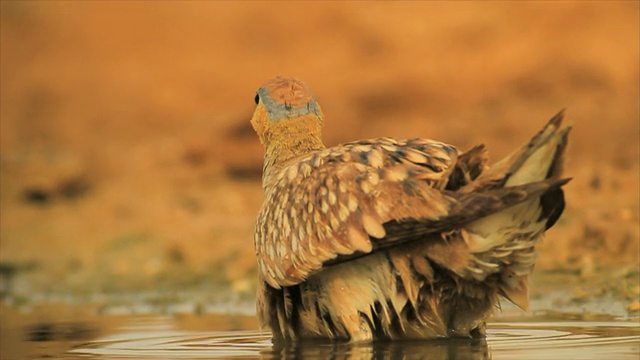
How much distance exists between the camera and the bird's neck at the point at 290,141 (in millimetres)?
8359

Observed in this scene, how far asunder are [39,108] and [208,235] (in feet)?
16.4

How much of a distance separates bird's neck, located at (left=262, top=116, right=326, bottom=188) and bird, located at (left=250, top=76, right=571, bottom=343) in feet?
1.47

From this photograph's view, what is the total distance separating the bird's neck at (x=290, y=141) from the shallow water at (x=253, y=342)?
1.10 m

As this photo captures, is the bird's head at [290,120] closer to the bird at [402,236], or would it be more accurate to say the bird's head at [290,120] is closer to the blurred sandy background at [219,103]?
the bird at [402,236]

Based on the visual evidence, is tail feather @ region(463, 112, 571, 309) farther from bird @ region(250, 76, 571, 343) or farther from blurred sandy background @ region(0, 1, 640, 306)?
blurred sandy background @ region(0, 1, 640, 306)

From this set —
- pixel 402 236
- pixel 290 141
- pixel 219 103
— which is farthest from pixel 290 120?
pixel 219 103

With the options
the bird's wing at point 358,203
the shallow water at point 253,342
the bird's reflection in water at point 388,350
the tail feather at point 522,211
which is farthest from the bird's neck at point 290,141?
the tail feather at point 522,211

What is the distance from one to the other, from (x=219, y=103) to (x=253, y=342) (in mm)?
9325

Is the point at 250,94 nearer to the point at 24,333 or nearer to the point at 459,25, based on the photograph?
the point at 459,25

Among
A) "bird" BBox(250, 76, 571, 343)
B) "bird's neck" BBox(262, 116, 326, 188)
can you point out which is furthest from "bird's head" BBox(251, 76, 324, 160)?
"bird" BBox(250, 76, 571, 343)

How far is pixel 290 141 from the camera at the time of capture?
8.38m

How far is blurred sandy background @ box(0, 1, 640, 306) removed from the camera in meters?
14.3

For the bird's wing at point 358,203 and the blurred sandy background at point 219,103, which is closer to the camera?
the bird's wing at point 358,203

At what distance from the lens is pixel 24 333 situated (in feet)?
30.8
